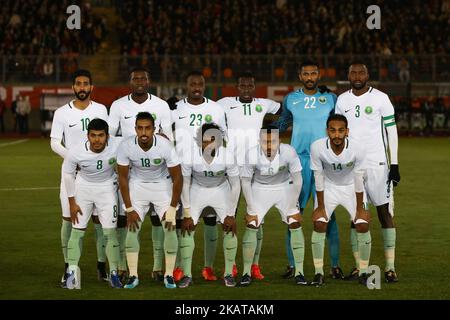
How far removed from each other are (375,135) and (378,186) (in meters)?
0.57

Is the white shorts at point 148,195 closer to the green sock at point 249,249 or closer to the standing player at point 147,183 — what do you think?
the standing player at point 147,183

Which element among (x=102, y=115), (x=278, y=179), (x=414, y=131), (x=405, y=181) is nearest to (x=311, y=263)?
(x=278, y=179)

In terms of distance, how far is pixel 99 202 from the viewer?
1002cm

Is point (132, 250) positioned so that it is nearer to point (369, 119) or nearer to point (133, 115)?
point (133, 115)

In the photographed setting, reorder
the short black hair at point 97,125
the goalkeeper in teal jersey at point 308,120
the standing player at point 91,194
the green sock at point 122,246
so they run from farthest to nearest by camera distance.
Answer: the goalkeeper in teal jersey at point 308,120 → the green sock at point 122,246 → the standing player at point 91,194 → the short black hair at point 97,125

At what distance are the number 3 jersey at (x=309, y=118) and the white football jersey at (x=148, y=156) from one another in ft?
5.41

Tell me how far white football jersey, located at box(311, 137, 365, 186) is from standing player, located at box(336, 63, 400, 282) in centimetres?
39

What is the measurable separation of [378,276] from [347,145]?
54.1 inches

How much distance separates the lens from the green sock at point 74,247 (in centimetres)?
991

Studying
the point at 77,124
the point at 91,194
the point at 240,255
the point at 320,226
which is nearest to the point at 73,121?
the point at 77,124

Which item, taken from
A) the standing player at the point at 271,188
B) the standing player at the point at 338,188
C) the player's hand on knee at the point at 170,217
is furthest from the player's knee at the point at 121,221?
the standing player at the point at 338,188

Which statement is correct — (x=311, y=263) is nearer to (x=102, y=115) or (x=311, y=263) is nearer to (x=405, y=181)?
(x=102, y=115)

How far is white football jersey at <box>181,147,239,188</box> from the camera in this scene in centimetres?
1009

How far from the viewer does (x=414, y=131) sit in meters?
36.7
